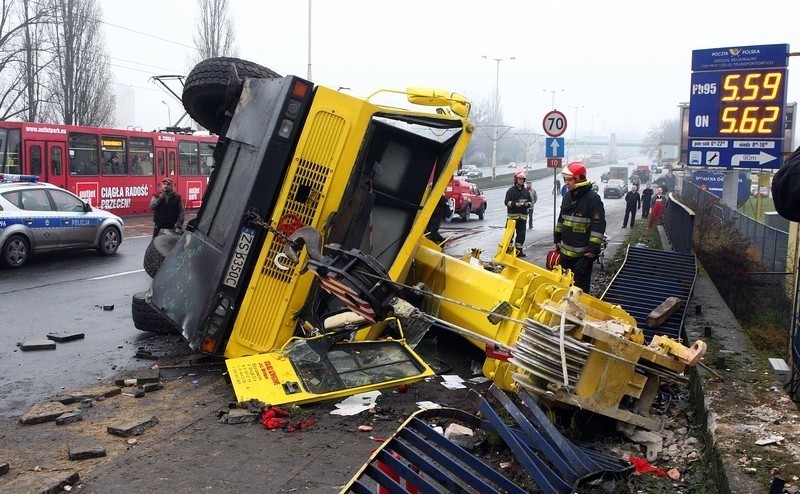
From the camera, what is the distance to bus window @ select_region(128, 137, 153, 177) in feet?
78.9

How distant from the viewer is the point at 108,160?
910 inches

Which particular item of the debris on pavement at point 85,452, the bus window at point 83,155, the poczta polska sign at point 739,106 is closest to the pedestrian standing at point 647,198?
the poczta polska sign at point 739,106

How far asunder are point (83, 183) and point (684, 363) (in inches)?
827

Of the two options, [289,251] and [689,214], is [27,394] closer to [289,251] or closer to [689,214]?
[289,251]

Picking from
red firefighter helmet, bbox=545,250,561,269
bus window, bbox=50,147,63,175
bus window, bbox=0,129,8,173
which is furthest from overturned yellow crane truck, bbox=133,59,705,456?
bus window, bbox=50,147,63,175

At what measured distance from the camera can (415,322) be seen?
679cm

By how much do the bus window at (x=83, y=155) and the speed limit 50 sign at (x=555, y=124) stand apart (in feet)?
46.1

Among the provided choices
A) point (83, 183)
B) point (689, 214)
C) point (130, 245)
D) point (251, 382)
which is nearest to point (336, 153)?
point (251, 382)

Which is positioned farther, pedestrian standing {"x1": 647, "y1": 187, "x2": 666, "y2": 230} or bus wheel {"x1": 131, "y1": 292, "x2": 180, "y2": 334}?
pedestrian standing {"x1": 647, "y1": 187, "x2": 666, "y2": 230}

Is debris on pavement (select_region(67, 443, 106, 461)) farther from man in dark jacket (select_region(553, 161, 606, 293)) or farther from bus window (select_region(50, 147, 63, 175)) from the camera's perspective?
bus window (select_region(50, 147, 63, 175))

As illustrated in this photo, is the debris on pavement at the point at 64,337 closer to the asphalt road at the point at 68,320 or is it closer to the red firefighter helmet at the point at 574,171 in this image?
the asphalt road at the point at 68,320

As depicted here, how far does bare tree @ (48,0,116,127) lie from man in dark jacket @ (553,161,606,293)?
28528 millimetres

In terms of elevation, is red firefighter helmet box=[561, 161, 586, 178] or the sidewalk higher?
red firefighter helmet box=[561, 161, 586, 178]

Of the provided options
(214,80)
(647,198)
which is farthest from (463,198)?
(214,80)
